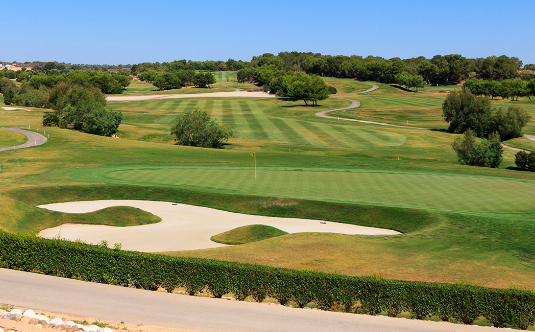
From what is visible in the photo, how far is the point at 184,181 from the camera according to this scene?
3578 cm

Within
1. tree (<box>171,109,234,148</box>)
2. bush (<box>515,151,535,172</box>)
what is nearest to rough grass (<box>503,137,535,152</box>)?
bush (<box>515,151,535,172</box>)

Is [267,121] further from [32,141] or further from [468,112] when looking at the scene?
[32,141]

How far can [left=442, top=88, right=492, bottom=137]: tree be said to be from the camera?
3246 inches

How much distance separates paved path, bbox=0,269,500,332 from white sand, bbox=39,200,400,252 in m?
8.90

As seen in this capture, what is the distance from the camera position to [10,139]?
64.8m

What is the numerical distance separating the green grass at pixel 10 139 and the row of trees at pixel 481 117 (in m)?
75.2

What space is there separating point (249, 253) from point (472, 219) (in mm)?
13487

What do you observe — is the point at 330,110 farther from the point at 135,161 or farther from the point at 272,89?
the point at 135,161

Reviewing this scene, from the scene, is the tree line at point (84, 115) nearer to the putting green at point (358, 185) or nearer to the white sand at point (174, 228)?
the putting green at point (358, 185)

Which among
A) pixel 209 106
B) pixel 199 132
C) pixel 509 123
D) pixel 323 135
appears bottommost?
pixel 323 135

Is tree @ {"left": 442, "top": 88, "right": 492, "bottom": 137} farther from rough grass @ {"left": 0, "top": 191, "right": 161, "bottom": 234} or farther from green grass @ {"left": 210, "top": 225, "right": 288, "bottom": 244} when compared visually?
rough grass @ {"left": 0, "top": 191, "right": 161, "bottom": 234}

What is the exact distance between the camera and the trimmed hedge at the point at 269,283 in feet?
44.1

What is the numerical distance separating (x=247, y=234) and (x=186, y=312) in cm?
1176

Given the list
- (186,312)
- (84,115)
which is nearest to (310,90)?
(84,115)
